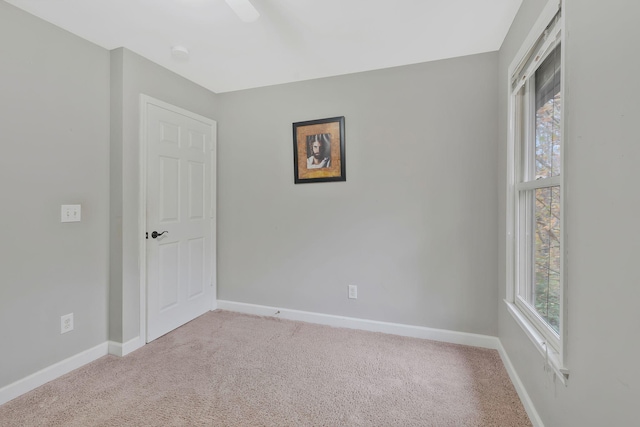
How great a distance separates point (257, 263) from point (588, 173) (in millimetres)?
2557

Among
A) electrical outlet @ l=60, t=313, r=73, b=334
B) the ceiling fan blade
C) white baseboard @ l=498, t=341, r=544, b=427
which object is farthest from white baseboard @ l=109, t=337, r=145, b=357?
white baseboard @ l=498, t=341, r=544, b=427

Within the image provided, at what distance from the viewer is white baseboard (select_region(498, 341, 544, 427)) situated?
1.39 meters

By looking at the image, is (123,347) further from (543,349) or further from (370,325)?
(543,349)

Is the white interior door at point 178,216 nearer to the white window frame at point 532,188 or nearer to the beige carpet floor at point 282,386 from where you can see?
the beige carpet floor at point 282,386

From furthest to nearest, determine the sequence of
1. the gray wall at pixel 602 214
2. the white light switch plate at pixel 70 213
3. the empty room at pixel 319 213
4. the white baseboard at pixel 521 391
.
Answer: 1. the white light switch plate at pixel 70 213
2. the white baseboard at pixel 521 391
3. the empty room at pixel 319 213
4. the gray wall at pixel 602 214

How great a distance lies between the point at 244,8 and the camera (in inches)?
58.4

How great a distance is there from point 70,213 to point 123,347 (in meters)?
1.05

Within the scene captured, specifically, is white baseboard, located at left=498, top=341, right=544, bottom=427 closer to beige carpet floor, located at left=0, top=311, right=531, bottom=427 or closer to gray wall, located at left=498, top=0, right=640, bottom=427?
beige carpet floor, located at left=0, top=311, right=531, bottom=427

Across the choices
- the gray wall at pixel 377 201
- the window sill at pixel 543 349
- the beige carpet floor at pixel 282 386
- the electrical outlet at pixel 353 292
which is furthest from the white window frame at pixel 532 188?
the electrical outlet at pixel 353 292

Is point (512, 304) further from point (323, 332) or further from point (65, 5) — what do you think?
point (65, 5)

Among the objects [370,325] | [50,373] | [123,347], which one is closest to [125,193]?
[123,347]

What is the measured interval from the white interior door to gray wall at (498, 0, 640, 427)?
2.64 m

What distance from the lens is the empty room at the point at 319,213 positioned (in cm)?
102

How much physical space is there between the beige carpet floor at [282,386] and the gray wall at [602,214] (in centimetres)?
60
